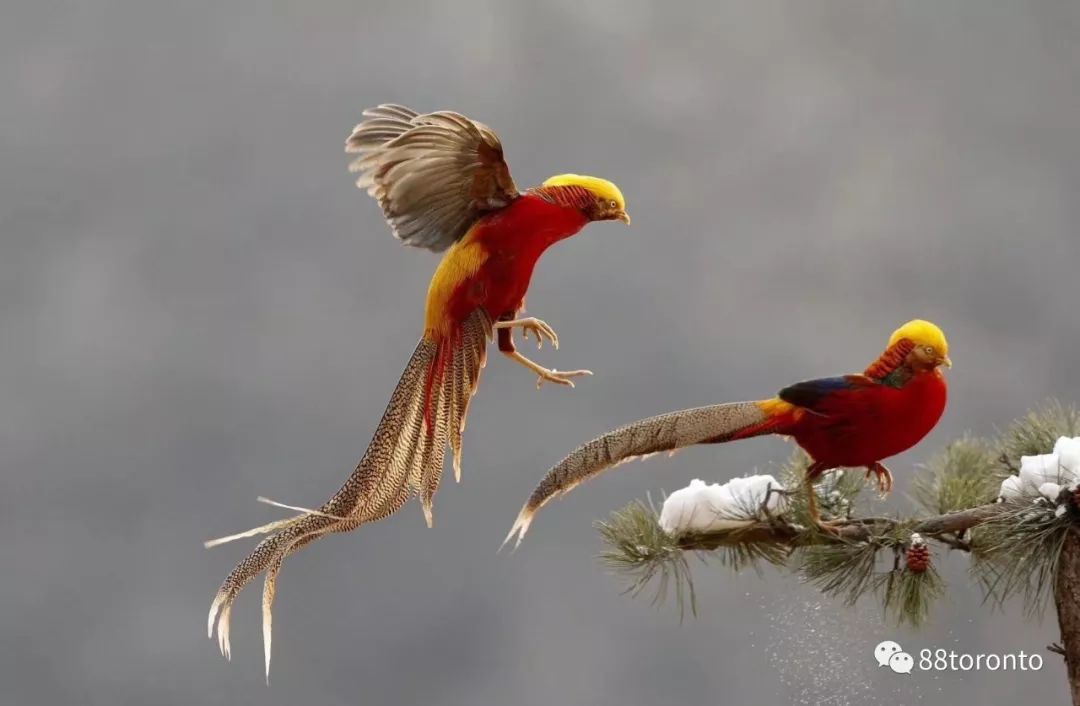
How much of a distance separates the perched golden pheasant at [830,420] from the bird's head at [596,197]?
1.44 feet

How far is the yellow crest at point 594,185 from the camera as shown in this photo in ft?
9.80

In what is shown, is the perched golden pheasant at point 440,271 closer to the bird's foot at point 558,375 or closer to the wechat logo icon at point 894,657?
the bird's foot at point 558,375

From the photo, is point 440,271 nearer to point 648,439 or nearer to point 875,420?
point 648,439

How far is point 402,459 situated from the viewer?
288 centimetres

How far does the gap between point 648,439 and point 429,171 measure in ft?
2.34

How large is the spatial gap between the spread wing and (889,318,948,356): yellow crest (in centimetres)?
86

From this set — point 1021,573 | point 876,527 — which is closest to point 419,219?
point 876,527

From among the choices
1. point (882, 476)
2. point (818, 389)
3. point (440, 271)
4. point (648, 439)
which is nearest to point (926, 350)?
point (818, 389)

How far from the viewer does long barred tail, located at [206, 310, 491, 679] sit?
112 inches

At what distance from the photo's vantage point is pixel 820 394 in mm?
3084

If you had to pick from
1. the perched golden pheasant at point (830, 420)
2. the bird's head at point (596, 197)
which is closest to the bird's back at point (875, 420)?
the perched golden pheasant at point (830, 420)

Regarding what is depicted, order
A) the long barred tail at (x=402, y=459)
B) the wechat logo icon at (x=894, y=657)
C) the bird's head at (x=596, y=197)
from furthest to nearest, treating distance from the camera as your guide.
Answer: the wechat logo icon at (x=894, y=657)
the bird's head at (x=596, y=197)
the long barred tail at (x=402, y=459)

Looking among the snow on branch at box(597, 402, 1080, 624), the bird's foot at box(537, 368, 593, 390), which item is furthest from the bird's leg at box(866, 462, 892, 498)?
the bird's foot at box(537, 368, 593, 390)

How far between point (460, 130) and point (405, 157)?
0.43 ft
